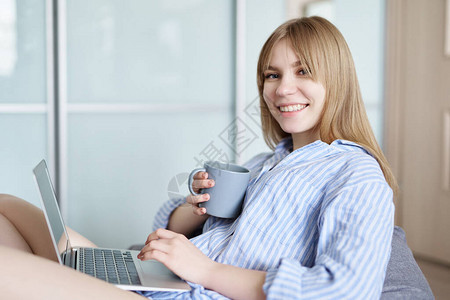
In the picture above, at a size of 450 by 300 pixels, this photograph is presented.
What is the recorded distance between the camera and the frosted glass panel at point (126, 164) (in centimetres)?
203

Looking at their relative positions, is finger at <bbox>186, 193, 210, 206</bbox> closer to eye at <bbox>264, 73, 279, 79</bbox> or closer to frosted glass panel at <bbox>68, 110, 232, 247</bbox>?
eye at <bbox>264, 73, 279, 79</bbox>

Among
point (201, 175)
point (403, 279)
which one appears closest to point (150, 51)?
point (201, 175)

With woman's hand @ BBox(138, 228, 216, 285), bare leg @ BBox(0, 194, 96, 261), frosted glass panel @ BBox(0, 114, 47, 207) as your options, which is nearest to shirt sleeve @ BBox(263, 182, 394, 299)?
woman's hand @ BBox(138, 228, 216, 285)

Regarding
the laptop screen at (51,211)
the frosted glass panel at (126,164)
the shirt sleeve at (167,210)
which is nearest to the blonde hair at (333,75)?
the shirt sleeve at (167,210)

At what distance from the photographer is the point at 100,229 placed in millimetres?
2098

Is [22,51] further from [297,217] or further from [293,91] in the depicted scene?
[297,217]

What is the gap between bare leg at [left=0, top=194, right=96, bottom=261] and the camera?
105cm

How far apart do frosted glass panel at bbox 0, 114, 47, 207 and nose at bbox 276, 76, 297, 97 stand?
1.19m

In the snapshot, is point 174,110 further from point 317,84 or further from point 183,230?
point 317,84

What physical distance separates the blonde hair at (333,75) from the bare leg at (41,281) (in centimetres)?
68

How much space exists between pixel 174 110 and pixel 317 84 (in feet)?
3.82

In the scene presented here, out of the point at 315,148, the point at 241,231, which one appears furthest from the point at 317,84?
the point at 241,231

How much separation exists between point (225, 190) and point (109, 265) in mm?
299

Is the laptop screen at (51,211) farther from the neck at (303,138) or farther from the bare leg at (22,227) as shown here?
the neck at (303,138)
